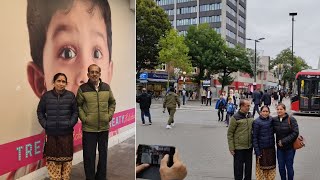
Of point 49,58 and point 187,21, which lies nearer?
point 49,58

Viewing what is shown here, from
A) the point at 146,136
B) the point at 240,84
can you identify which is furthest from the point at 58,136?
the point at 240,84

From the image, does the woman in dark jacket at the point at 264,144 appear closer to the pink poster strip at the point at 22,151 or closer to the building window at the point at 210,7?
the pink poster strip at the point at 22,151

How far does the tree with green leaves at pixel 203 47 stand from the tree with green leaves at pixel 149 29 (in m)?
4.64

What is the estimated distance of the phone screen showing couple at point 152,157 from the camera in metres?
3.46

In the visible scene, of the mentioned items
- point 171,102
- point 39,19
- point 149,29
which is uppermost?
point 149,29

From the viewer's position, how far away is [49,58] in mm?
3080

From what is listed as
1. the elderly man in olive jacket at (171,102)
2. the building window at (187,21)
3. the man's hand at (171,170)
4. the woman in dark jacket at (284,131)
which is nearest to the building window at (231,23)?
the building window at (187,21)

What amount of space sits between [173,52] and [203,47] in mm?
8777

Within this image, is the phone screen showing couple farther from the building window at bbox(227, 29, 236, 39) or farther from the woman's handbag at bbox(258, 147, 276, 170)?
the building window at bbox(227, 29, 236, 39)

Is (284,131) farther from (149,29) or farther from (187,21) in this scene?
(187,21)

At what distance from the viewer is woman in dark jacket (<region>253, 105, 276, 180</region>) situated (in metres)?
5.68

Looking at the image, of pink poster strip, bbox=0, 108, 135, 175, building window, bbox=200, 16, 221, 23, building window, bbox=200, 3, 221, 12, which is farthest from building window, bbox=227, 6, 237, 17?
pink poster strip, bbox=0, 108, 135, 175

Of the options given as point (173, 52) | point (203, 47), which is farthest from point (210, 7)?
point (173, 52)

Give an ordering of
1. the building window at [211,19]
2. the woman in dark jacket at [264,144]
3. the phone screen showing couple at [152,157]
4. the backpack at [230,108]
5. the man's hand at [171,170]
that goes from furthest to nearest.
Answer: the building window at [211,19] → the backpack at [230,108] → the woman in dark jacket at [264,144] → the phone screen showing couple at [152,157] → the man's hand at [171,170]
